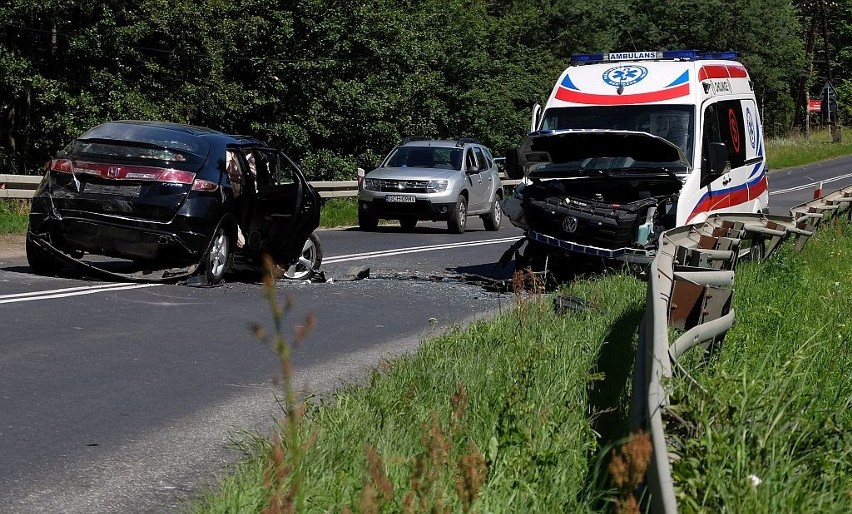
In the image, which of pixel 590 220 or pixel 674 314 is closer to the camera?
pixel 674 314

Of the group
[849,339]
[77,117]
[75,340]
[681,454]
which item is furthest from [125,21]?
[681,454]

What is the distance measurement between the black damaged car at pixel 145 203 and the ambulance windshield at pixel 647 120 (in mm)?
3901

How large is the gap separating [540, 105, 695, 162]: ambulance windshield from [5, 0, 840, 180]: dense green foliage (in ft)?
65.2

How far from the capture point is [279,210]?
13.7 m

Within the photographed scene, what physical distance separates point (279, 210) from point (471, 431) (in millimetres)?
8372

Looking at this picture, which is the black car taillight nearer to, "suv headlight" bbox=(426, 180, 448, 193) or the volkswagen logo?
the volkswagen logo

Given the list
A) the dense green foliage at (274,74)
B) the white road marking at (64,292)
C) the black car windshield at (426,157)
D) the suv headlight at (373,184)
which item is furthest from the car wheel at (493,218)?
the white road marking at (64,292)

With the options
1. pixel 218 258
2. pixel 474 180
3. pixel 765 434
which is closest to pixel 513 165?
pixel 218 258

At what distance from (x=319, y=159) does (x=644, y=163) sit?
939 inches

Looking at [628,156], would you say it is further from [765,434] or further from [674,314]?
[765,434]

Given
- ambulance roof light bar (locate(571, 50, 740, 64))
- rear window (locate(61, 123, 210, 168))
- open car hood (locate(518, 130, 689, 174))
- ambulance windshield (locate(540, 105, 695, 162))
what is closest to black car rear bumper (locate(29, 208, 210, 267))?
rear window (locate(61, 123, 210, 168))

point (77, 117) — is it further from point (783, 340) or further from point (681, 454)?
point (681, 454)

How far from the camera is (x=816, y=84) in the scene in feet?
350

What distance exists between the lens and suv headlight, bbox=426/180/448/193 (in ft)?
81.7
